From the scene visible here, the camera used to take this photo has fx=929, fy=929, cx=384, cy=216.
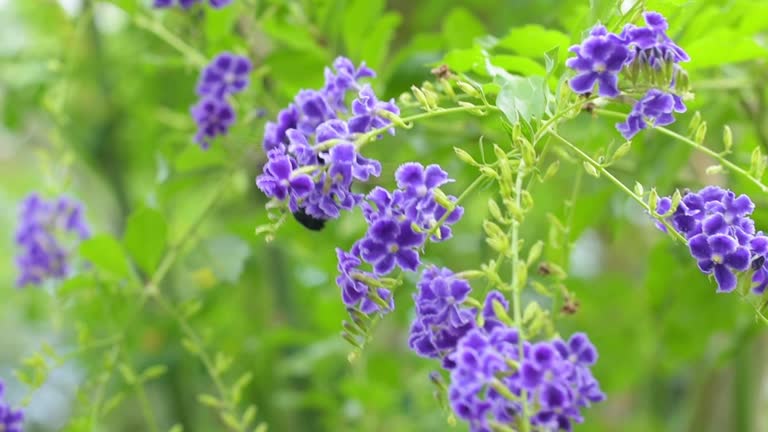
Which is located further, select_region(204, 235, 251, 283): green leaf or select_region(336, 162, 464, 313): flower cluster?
select_region(204, 235, 251, 283): green leaf


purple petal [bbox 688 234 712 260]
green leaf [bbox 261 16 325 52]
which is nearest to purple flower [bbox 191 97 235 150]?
green leaf [bbox 261 16 325 52]

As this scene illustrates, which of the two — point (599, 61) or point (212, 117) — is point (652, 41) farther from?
point (212, 117)

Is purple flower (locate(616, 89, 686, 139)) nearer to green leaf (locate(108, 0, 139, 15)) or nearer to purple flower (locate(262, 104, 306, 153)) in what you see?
purple flower (locate(262, 104, 306, 153))

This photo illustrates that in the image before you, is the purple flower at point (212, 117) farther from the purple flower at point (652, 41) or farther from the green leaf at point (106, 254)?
the purple flower at point (652, 41)

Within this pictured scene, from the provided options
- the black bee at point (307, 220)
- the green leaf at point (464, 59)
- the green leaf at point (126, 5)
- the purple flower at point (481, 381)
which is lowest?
the purple flower at point (481, 381)

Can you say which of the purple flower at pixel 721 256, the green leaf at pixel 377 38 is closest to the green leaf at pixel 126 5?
the green leaf at pixel 377 38

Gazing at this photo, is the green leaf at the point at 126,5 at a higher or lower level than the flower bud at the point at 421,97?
higher

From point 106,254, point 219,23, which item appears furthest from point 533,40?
point 106,254
